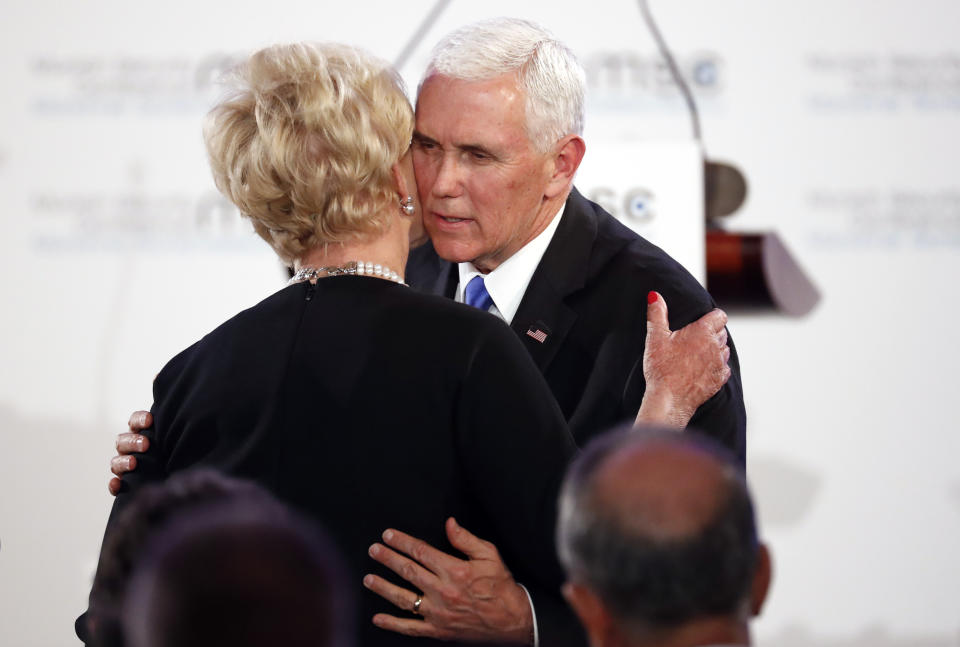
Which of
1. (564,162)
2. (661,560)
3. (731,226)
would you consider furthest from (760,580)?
(731,226)

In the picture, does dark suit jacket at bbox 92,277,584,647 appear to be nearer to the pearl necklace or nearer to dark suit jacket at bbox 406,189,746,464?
the pearl necklace

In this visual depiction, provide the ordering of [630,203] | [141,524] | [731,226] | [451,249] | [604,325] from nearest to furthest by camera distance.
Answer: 1. [141,524]
2. [604,325]
3. [451,249]
4. [630,203]
5. [731,226]

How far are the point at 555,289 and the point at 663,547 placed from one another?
1102 millimetres

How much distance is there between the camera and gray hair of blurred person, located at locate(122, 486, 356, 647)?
1087mm

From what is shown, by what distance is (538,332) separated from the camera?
7.24 feet

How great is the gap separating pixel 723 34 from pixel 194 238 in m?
1.98

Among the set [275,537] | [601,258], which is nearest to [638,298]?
[601,258]

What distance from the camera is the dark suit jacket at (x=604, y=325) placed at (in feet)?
7.02

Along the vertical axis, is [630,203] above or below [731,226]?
below

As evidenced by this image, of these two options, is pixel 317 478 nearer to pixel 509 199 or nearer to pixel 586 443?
pixel 586 443

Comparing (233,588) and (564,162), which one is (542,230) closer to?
(564,162)

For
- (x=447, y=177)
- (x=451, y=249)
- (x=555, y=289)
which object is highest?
(x=447, y=177)

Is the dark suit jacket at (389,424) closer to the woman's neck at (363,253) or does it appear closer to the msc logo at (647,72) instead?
the woman's neck at (363,253)

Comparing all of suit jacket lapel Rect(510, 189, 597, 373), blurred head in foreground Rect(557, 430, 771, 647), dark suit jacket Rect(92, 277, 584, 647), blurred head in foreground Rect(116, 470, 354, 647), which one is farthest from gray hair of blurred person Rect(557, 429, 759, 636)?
suit jacket lapel Rect(510, 189, 597, 373)
